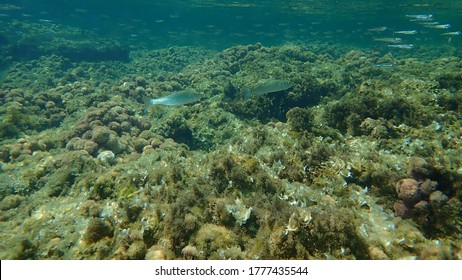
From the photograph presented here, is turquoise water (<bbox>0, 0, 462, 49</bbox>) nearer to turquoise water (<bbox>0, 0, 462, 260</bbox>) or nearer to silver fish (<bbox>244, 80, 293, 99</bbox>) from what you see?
turquoise water (<bbox>0, 0, 462, 260</bbox>)

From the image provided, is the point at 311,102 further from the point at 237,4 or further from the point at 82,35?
the point at 237,4

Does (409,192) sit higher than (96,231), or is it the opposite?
(409,192)

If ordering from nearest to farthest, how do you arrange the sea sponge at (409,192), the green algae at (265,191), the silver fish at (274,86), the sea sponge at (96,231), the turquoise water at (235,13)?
1. the green algae at (265,191)
2. the sea sponge at (96,231)
3. the sea sponge at (409,192)
4. the silver fish at (274,86)
5. the turquoise water at (235,13)

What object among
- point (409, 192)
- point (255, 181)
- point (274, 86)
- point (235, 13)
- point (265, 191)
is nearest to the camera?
point (409, 192)

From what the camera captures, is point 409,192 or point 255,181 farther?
point 255,181

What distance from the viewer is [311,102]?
36.2 feet

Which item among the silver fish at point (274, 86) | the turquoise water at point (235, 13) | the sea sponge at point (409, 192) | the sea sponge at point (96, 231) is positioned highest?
the sea sponge at point (409, 192)

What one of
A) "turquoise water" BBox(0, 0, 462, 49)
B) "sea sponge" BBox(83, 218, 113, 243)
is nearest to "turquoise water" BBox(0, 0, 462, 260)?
"sea sponge" BBox(83, 218, 113, 243)

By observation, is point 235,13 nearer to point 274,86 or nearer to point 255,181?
point 274,86

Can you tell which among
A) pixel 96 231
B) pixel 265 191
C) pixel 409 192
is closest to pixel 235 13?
pixel 265 191

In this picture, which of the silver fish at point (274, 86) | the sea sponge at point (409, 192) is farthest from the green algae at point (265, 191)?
the silver fish at point (274, 86)

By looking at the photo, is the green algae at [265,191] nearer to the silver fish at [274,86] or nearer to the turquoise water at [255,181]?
the turquoise water at [255,181]
